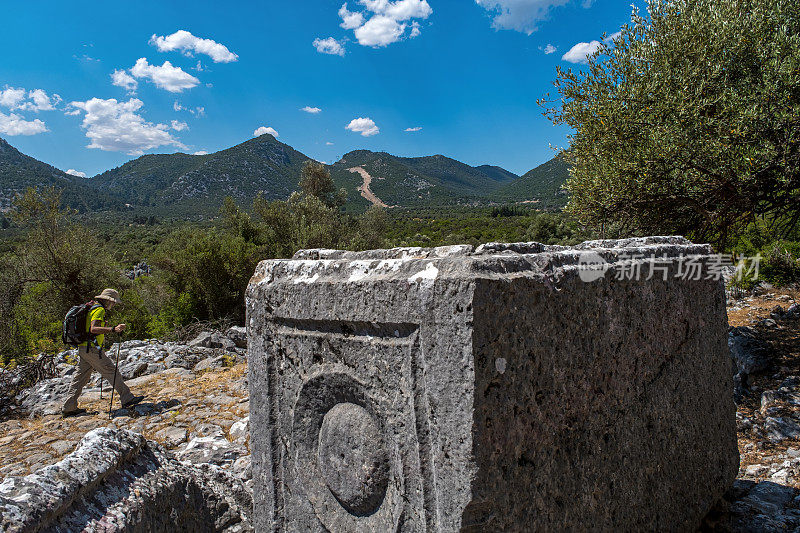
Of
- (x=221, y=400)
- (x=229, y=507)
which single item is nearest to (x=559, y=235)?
(x=221, y=400)

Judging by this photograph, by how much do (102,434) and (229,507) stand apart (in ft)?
2.81

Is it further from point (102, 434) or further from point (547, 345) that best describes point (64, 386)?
point (547, 345)

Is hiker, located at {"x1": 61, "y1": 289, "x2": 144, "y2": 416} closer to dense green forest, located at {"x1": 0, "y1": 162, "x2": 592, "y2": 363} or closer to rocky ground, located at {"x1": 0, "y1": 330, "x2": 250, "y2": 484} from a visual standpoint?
rocky ground, located at {"x1": 0, "y1": 330, "x2": 250, "y2": 484}

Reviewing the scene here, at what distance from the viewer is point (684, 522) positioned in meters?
2.67

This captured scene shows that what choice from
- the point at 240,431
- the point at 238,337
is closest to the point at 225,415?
the point at 240,431

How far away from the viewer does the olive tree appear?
5684mm

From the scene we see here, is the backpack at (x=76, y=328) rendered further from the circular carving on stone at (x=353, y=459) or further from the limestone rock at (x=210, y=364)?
the circular carving on stone at (x=353, y=459)

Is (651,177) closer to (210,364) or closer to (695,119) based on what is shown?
(695,119)

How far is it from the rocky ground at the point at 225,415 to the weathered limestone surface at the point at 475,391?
0.86 metres

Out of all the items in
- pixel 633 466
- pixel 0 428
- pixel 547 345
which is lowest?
pixel 0 428

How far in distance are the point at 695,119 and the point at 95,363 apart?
8.51m

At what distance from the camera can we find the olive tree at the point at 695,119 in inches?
224

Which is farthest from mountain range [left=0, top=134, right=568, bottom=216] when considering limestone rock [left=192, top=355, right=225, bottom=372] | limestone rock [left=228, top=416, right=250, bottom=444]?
limestone rock [left=228, top=416, right=250, bottom=444]

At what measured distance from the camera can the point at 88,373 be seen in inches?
239
